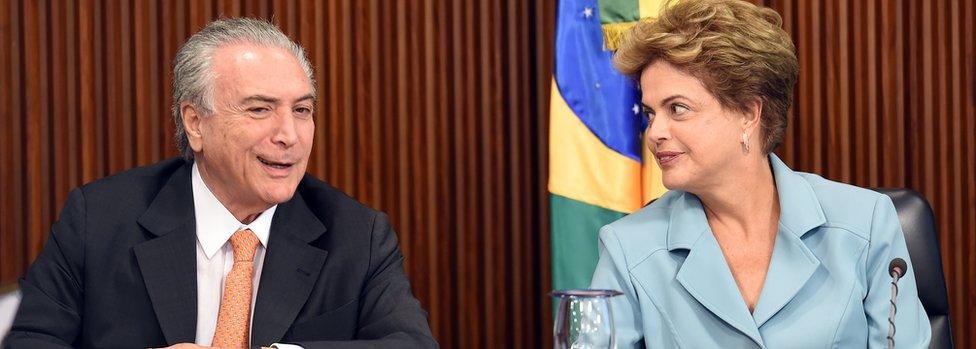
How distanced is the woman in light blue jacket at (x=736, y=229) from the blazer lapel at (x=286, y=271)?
54cm

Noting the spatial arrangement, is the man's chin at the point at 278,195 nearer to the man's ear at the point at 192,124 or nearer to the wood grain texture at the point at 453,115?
the man's ear at the point at 192,124

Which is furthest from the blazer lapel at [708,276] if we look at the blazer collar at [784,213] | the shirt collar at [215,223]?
the shirt collar at [215,223]

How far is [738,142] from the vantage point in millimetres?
2188

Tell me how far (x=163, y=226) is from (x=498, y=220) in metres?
1.67

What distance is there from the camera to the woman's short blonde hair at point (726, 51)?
84.4 inches

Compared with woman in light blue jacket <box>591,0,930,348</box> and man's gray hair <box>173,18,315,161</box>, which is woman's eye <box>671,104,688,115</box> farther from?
man's gray hair <box>173,18,315,161</box>

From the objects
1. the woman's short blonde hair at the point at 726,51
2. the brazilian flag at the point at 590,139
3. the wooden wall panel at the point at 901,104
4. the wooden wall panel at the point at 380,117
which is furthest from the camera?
the wooden wall panel at the point at 380,117

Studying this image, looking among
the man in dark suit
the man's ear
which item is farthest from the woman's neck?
the man's ear

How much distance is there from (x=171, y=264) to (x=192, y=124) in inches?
10.3

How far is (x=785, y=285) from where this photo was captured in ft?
6.90

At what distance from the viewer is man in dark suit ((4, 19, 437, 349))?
202 centimetres

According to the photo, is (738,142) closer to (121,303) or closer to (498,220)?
(121,303)

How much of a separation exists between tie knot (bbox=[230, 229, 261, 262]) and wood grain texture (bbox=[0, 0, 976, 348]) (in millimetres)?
1462

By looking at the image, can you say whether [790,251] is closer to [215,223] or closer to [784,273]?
[784,273]
